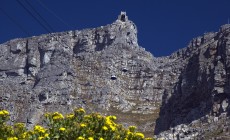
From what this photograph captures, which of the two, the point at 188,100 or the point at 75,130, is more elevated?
the point at 188,100

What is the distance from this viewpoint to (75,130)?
18812mm

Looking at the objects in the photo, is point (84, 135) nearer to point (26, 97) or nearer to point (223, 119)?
point (223, 119)

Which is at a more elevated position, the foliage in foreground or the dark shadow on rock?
the dark shadow on rock

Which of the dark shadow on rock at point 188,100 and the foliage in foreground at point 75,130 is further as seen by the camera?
the dark shadow on rock at point 188,100

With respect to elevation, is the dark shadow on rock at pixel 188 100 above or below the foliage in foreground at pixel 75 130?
above

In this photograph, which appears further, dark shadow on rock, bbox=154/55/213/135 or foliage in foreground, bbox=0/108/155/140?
dark shadow on rock, bbox=154/55/213/135

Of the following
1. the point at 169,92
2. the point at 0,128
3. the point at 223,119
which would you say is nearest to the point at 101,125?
the point at 0,128

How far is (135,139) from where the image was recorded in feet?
62.4

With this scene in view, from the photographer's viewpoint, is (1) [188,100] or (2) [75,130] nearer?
(2) [75,130]

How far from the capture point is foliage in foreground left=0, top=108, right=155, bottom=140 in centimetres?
1847

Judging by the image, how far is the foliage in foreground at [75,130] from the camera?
1847cm

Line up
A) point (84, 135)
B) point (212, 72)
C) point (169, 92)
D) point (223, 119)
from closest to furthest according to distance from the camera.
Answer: point (84, 135)
point (223, 119)
point (212, 72)
point (169, 92)

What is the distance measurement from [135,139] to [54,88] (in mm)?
172674

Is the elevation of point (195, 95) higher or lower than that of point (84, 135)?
higher
